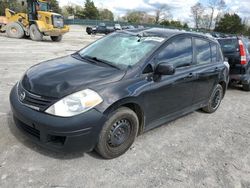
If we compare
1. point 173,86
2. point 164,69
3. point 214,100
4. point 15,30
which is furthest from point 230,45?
point 15,30

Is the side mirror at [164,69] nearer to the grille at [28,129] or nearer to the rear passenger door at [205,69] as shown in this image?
the rear passenger door at [205,69]

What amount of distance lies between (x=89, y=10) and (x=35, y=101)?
82.2 meters

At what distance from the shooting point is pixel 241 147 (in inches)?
152

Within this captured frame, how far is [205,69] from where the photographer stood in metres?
4.53

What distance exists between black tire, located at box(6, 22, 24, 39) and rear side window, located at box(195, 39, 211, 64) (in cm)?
1687

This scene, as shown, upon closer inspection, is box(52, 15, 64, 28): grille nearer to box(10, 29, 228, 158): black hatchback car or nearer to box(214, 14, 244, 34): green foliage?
box(10, 29, 228, 158): black hatchback car

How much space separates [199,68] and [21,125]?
3.05 meters

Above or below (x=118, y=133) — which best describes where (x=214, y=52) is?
above

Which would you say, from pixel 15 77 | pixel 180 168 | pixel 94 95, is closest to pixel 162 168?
pixel 180 168

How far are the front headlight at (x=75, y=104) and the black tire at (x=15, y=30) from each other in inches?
698

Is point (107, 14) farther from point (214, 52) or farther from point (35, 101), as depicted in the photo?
point (35, 101)

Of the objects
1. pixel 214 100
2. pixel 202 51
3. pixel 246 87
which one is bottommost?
pixel 246 87

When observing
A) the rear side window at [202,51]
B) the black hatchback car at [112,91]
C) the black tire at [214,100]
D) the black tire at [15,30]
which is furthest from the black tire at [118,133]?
the black tire at [15,30]

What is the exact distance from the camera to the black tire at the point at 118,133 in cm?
298
